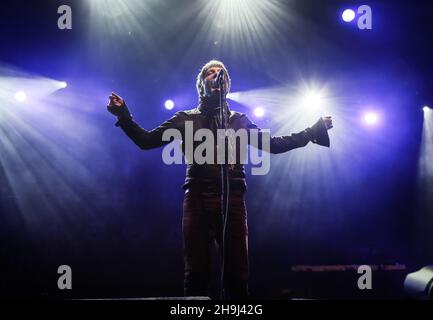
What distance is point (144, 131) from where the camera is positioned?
2.71m

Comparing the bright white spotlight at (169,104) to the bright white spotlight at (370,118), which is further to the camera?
the bright white spotlight at (370,118)

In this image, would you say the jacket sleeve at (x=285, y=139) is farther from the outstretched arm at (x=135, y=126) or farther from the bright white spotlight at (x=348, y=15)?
the bright white spotlight at (x=348, y=15)

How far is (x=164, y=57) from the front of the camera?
495 centimetres

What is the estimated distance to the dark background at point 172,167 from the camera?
15.6 feet

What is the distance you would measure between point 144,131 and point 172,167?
2.57 meters

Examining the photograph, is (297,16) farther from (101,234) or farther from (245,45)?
(101,234)

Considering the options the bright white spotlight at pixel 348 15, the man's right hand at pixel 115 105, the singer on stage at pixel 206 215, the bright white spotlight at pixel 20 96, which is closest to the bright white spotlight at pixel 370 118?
the bright white spotlight at pixel 348 15

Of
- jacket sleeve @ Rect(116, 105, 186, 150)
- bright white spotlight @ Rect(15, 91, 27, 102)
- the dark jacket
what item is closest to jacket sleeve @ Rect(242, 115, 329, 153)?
the dark jacket

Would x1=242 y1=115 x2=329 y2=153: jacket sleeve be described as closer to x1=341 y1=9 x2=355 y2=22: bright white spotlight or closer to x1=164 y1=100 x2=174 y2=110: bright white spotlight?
x1=164 y1=100 x2=174 y2=110: bright white spotlight

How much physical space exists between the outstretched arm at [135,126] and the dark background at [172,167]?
2343 mm

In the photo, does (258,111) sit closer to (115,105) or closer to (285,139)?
(285,139)

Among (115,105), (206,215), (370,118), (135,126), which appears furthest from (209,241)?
(370,118)
